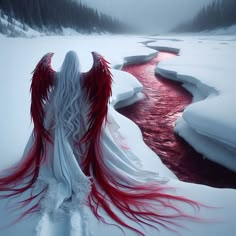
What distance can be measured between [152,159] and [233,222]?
1404mm

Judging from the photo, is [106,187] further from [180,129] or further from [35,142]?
[180,129]

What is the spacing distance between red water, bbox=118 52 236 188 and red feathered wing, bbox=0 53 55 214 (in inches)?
69.7

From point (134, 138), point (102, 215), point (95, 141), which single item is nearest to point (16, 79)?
point (134, 138)

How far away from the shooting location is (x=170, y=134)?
4117mm

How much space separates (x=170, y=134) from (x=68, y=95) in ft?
8.60

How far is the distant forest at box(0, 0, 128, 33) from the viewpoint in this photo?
2052 cm

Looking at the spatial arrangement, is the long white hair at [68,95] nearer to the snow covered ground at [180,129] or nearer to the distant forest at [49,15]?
the snow covered ground at [180,129]

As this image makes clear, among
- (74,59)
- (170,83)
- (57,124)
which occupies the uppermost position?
(74,59)

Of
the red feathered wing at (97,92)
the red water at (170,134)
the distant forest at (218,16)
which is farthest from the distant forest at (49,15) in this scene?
the red feathered wing at (97,92)

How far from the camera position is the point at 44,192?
179 centimetres

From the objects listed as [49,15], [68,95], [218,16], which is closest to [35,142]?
[68,95]

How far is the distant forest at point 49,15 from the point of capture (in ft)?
67.3

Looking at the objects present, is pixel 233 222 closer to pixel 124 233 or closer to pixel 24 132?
pixel 124 233

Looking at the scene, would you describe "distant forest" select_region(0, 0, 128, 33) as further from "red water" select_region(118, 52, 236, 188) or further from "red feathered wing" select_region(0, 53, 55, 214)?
"red feathered wing" select_region(0, 53, 55, 214)
